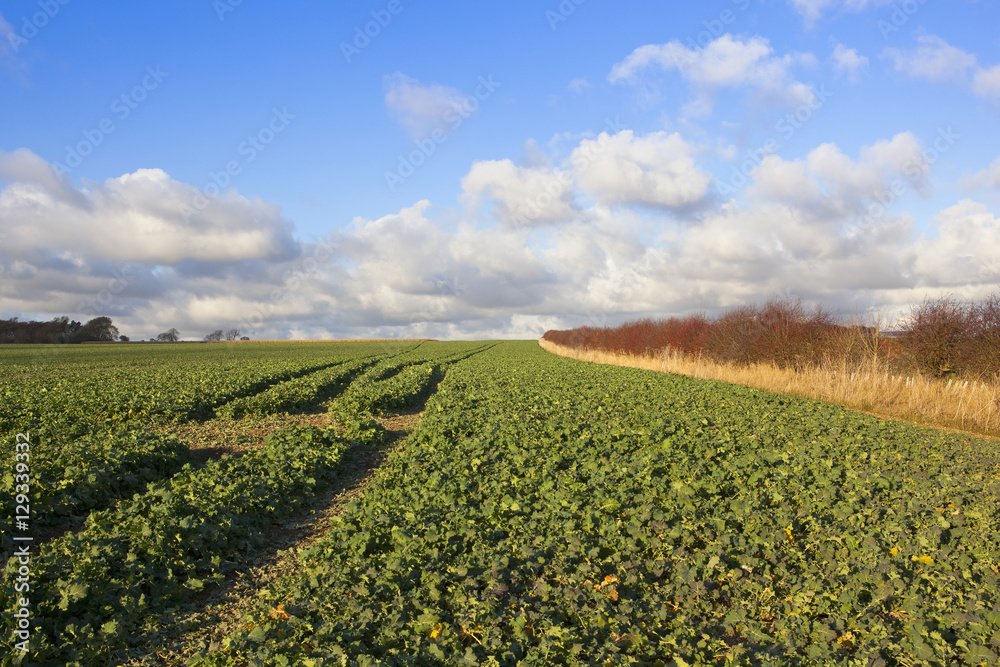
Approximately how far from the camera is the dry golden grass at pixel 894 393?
58.8ft

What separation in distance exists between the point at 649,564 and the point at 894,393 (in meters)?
19.7

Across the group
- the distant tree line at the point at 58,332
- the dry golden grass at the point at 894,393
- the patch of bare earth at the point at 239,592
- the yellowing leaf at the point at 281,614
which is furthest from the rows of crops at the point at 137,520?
the distant tree line at the point at 58,332

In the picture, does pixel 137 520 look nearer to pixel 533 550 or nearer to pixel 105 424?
pixel 533 550

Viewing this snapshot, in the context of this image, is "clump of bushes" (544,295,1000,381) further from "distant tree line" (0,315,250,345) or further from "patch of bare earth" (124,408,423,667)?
"distant tree line" (0,315,250,345)

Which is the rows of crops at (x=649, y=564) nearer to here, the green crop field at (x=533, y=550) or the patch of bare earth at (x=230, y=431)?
the green crop field at (x=533, y=550)

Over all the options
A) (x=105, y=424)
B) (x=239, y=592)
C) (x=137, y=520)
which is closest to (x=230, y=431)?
(x=105, y=424)

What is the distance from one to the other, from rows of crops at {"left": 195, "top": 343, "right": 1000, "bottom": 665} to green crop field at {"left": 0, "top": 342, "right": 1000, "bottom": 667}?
29 millimetres

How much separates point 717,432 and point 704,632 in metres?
8.33

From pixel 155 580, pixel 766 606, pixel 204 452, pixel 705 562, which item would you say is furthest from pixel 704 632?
pixel 204 452

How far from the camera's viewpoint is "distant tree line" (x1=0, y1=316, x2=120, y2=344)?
102938 millimetres

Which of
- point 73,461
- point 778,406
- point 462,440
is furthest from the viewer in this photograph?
point 778,406

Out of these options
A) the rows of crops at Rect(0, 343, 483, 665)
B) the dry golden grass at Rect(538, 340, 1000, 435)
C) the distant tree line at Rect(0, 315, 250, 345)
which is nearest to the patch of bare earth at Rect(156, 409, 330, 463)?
the rows of crops at Rect(0, 343, 483, 665)

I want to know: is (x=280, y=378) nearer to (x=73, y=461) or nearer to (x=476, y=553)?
(x=73, y=461)

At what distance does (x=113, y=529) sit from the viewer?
23.4ft
